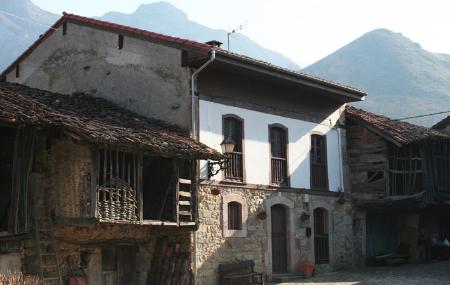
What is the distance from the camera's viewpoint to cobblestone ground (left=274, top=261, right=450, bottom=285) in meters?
17.8

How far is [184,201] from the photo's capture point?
16.0 meters

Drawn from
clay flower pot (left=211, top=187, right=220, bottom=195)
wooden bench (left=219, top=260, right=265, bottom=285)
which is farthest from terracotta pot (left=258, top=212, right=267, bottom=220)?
clay flower pot (left=211, top=187, right=220, bottom=195)

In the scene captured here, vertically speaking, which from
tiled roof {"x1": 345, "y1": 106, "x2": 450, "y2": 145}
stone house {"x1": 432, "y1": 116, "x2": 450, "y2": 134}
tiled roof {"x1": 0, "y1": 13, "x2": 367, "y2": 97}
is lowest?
tiled roof {"x1": 345, "y1": 106, "x2": 450, "y2": 145}

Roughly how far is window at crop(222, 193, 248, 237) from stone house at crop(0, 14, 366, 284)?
1.1 inches

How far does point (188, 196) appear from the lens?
16.1 m

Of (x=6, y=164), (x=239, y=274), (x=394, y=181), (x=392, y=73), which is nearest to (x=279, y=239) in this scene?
(x=239, y=274)

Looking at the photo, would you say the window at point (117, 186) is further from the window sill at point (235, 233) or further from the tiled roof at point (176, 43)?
the tiled roof at point (176, 43)

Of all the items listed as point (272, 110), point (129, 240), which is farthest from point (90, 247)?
point (272, 110)

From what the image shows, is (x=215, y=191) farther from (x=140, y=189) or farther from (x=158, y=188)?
(x=140, y=189)

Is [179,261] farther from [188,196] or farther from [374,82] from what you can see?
[374,82]

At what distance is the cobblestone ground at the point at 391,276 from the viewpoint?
58.5 feet

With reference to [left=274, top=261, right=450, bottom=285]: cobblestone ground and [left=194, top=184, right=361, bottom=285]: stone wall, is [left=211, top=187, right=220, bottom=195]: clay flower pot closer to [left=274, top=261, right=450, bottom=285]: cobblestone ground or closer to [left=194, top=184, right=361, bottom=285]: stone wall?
[left=194, top=184, right=361, bottom=285]: stone wall

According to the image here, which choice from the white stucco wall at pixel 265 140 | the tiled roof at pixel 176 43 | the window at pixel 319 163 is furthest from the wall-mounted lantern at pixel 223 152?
the window at pixel 319 163

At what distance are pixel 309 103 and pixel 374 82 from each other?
316ft
